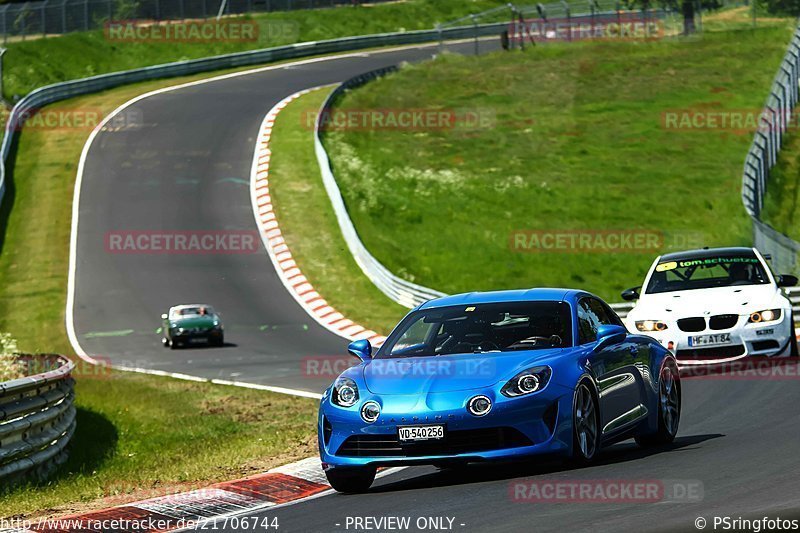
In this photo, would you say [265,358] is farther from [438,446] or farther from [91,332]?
[438,446]

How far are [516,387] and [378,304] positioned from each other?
25076mm

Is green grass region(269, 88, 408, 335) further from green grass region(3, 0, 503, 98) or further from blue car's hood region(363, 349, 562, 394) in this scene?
blue car's hood region(363, 349, 562, 394)

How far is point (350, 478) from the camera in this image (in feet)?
33.1

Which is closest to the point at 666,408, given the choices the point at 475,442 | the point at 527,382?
the point at 527,382

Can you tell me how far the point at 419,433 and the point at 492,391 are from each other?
0.59 m

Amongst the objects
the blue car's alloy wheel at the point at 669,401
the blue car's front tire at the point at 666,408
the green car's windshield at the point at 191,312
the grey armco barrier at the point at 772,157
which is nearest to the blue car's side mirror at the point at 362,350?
the blue car's front tire at the point at 666,408

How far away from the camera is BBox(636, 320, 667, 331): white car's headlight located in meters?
17.5

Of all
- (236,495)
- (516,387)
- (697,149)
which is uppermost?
(516,387)

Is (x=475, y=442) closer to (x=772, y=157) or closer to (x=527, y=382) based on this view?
(x=527, y=382)

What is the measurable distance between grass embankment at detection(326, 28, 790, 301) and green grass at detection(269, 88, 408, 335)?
99 centimetres

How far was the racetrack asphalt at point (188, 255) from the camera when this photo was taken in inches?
1137

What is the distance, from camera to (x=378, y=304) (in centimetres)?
3469

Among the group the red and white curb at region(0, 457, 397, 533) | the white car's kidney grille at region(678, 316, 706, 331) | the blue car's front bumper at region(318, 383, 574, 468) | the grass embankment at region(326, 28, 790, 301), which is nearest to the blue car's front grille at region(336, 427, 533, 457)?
the blue car's front bumper at region(318, 383, 574, 468)

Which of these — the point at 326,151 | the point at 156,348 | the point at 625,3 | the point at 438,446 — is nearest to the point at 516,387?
the point at 438,446
